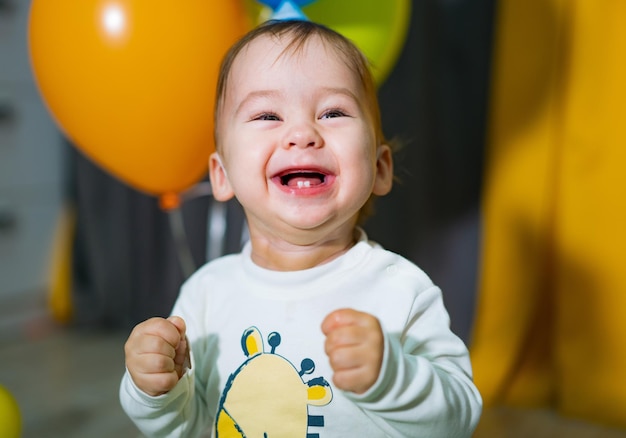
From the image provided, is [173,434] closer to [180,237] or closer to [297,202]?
[297,202]

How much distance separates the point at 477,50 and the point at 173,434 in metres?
1.21

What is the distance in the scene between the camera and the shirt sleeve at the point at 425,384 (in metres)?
0.72

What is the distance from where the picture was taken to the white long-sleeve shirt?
31.5 inches

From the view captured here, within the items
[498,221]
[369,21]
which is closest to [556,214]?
[498,221]

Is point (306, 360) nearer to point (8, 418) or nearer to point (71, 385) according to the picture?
point (8, 418)

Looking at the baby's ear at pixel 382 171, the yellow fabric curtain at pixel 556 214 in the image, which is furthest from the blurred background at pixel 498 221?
the baby's ear at pixel 382 171

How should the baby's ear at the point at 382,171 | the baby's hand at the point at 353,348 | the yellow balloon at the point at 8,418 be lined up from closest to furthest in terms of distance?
the baby's hand at the point at 353,348 < the baby's ear at the point at 382,171 < the yellow balloon at the point at 8,418

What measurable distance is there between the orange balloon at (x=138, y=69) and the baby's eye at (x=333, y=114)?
43 cm

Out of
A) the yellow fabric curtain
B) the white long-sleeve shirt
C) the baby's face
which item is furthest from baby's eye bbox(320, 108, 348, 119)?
the yellow fabric curtain

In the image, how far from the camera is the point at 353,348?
678mm

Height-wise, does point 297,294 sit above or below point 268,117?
below

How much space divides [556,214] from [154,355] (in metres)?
1.11

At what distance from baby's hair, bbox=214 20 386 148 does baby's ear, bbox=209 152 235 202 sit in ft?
0.22

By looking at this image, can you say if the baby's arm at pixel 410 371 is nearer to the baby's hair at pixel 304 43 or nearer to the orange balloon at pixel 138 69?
the baby's hair at pixel 304 43
